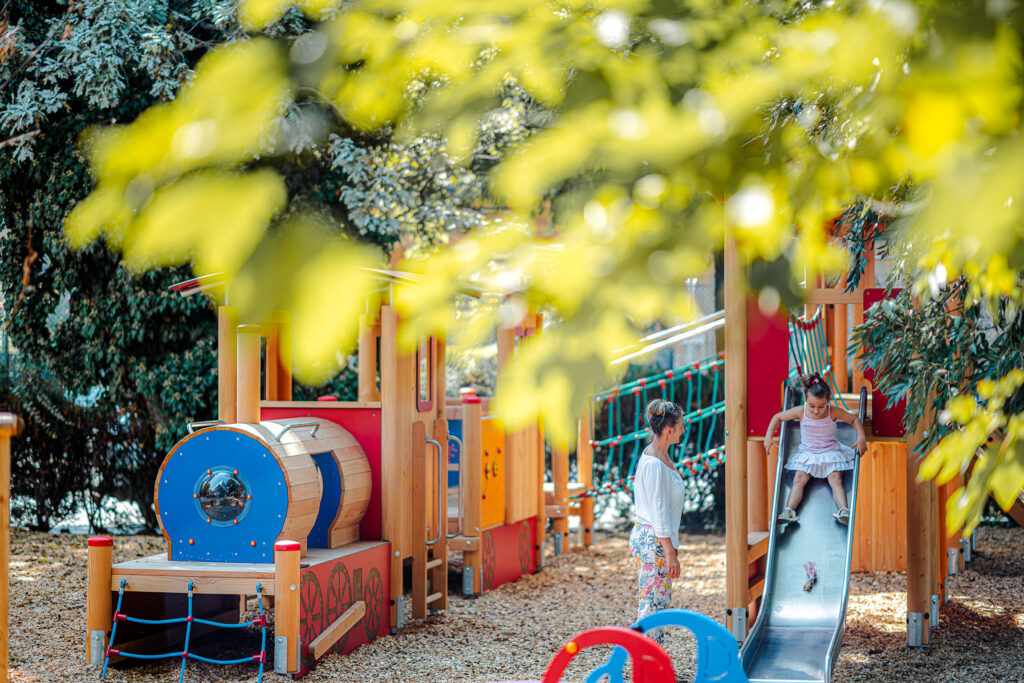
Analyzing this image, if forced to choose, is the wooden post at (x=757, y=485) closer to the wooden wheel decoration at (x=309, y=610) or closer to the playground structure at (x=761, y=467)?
the playground structure at (x=761, y=467)

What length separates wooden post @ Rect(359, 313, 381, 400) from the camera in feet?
29.0

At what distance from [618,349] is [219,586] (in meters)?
4.86

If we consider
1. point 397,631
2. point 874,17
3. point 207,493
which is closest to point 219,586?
point 207,493

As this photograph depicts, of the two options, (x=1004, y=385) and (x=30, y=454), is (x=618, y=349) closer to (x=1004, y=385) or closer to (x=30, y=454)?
(x=1004, y=385)

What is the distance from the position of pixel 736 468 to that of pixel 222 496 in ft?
9.93

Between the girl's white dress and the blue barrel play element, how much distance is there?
12.5 ft

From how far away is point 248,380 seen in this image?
247 inches

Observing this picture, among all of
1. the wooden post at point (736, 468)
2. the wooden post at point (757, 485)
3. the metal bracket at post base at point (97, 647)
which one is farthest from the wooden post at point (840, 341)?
the metal bracket at post base at point (97, 647)

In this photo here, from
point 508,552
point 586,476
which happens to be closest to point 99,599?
point 508,552

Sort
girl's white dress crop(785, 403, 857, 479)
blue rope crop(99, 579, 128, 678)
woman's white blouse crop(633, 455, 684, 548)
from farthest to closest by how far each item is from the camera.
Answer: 1. girl's white dress crop(785, 403, 857, 479)
2. blue rope crop(99, 579, 128, 678)
3. woman's white blouse crop(633, 455, 684, 548)

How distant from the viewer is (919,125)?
36.1 inches

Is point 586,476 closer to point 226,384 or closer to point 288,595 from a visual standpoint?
point 226,384

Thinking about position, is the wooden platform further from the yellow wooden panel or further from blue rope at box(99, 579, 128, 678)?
the yellow wooden panel

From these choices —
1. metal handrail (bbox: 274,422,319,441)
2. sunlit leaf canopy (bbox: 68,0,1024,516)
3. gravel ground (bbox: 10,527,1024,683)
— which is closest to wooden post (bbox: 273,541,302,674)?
gravel ground (bbox: 10,527,1024,683)
